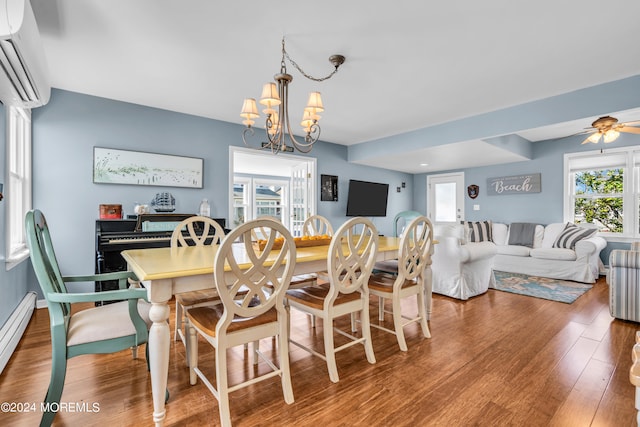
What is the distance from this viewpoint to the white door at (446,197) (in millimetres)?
7039

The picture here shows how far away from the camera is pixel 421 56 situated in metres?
2.60

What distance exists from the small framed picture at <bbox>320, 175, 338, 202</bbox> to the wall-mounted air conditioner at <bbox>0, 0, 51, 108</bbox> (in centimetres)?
390

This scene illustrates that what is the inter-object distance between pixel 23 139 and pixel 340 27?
10.6 ft

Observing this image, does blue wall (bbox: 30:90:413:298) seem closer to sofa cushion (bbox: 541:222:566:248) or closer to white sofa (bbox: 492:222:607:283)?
white sofa (bbox: 492:222:607:283)

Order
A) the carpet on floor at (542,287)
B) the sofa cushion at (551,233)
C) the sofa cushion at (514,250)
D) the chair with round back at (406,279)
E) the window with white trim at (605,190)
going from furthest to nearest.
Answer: the sofa cushion at (551,233)
the sofa cushion at (514,250)
the window with white trim at (605,190)
the carpet on floor at (542,287)
the chair with round back at (406,279)

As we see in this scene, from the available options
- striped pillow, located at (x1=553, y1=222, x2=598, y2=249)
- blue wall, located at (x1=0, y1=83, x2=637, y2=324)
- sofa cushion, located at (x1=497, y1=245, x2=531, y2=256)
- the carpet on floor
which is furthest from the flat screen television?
striped pillow, located at (x1=553, y1=222, x2=598, y2=249)

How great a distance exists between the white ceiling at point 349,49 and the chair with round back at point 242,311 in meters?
1.55

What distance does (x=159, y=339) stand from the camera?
4.83 ft

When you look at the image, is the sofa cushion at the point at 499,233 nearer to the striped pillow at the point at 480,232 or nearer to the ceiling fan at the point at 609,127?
the striped pillow at the point at 480,232

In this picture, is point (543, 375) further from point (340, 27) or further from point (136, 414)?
point (340, 27)

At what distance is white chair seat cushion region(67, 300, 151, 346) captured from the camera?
1.47 meters

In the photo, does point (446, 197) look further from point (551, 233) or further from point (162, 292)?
point (162, 292)

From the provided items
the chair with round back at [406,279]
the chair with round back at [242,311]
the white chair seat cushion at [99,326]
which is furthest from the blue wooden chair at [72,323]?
the chair with round back at [406,279]

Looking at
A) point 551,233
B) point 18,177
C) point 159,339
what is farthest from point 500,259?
point 18,177
